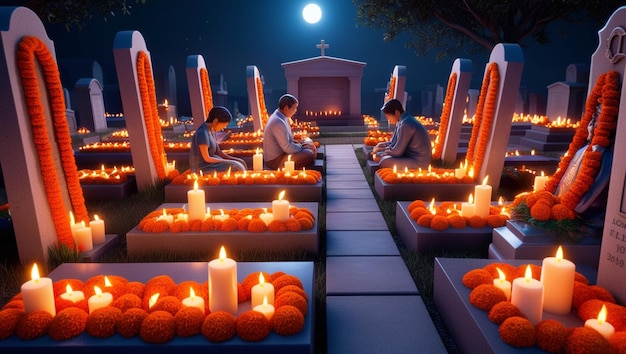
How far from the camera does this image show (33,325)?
222cm

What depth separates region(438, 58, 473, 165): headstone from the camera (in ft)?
30.1

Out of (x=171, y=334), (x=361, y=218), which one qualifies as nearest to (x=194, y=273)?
(x=171, y=334)

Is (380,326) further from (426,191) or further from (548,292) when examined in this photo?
(426,191)

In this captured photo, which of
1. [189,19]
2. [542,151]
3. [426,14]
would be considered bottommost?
[542,151]

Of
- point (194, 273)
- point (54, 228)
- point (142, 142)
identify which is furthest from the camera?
point (142, 142)

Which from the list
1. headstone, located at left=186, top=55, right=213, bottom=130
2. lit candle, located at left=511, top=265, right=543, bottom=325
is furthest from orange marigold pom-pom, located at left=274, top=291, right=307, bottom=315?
headstone, located at left=186, top=55, right=213, bottom=130

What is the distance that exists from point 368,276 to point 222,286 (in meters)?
1.64

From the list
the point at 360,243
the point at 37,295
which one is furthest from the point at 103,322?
the point at 360,243

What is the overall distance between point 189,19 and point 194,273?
27.6 m

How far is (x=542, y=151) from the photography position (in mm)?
12000

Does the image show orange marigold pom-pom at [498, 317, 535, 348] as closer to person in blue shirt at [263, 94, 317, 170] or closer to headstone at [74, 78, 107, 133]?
person in blue shirt at [263, 94, 317, 170]

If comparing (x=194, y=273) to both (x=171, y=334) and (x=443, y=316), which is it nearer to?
(x=171, y=334)

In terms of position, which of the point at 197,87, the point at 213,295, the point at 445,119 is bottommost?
the point at 213,295

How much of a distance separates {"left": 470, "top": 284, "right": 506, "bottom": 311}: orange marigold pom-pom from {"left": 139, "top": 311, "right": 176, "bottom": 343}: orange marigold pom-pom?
166 cm
